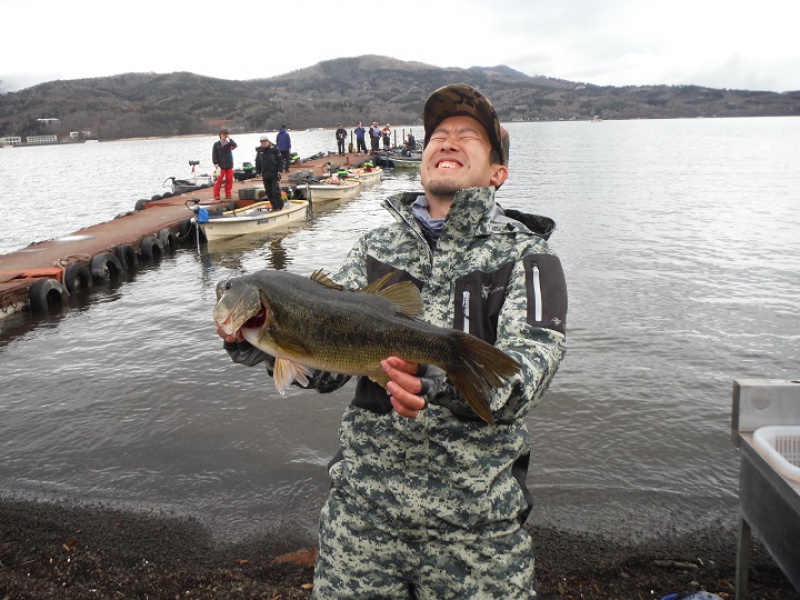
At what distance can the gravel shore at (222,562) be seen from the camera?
493 centimetres

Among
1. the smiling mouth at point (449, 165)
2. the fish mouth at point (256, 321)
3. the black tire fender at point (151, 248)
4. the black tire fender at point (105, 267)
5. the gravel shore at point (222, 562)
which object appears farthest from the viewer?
the black tire fender at point (151, 248)

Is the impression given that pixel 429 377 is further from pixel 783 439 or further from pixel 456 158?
pixel 783 439

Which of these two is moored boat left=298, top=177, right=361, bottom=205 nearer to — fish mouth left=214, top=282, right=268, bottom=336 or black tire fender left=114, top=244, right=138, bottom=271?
black tire fender left=114, top=244, right=138, bottom=271

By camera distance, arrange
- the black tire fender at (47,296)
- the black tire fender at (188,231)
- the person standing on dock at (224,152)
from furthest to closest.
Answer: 1. the person standing on dock at (224,152)
2. the black tire fender at (188,231)
3. the black tire fender at (47,296)

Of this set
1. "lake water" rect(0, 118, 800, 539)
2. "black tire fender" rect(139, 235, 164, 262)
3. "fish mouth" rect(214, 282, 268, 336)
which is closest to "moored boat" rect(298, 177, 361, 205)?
"black tire fender" rect(139, 235, 164, 262)

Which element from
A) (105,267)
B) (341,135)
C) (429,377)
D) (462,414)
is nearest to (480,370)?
(429,377)

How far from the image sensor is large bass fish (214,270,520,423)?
8.75 feet

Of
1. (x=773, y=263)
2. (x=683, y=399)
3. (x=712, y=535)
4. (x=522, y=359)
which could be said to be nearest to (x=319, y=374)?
(x=522, y=359)

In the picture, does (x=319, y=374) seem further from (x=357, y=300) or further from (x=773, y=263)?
(x=773, y=263)

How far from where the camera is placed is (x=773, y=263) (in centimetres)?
1839

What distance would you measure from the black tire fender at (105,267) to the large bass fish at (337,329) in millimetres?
16635

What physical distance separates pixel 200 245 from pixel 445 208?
22226 millimetres

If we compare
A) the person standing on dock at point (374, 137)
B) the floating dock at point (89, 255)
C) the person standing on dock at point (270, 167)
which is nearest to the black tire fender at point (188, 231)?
the floating dock at point (89, 255)

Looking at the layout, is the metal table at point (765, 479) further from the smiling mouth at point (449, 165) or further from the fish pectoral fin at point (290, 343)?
the fish pectoral fin at point (290, 343)
